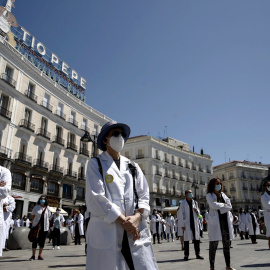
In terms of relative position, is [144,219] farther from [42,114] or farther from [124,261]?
[42,114]

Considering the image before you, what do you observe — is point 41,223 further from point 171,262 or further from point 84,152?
point 84,152

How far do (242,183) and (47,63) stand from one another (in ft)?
190

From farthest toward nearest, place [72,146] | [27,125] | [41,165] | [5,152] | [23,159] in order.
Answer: [72,146] → [41,165] → [27,125] → [23,159] → [5,152]

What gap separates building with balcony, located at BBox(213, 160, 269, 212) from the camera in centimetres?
6950

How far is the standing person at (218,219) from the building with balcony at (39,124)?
72.0 ft

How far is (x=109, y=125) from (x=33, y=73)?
31400mm

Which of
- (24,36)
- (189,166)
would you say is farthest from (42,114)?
(189,166)

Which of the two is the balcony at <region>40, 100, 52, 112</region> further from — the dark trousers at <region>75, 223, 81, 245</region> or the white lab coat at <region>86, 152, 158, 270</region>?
the white lab coat at <region>86, 152, 158, 270</region>

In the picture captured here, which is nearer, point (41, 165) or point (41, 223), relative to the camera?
point (41, 223)

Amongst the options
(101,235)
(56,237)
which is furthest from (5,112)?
(101,235)

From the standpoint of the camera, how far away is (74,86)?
40.2 m

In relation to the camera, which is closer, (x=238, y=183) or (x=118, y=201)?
(x=118, y=201)

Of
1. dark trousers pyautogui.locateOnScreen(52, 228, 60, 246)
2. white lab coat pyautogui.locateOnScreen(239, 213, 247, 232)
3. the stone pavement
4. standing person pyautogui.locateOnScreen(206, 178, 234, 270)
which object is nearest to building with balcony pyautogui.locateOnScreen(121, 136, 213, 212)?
white lab coat pyautogui.locateOnScreen(239, 213, 247, 232)

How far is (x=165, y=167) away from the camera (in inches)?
2188
